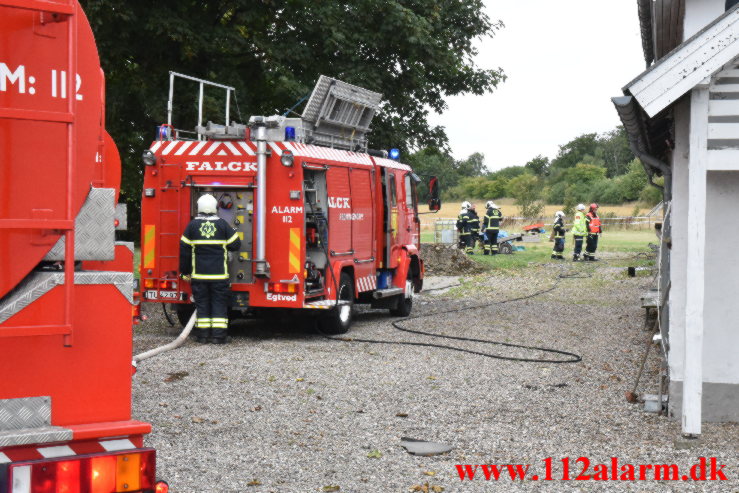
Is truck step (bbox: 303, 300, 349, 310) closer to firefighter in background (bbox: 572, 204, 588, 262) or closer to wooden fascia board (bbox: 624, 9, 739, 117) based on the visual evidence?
wooden fascia board (bbox: 624, 9, 739, 117)

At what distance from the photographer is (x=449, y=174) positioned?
111812mm

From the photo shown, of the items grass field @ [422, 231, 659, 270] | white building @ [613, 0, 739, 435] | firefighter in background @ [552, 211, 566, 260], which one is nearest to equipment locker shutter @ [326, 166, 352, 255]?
white building @ [613, 0, 739, 435]

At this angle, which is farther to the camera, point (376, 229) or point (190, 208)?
point (376, 229)

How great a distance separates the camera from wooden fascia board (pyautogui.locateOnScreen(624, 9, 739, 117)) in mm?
7246

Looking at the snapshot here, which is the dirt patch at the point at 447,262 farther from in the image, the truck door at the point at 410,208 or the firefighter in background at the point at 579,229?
the truck door at the point at 410,208

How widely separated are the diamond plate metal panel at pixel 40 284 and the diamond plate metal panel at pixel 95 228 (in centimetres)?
8

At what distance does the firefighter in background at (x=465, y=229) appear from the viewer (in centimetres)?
3403

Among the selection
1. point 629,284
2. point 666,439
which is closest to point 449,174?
point 629,284

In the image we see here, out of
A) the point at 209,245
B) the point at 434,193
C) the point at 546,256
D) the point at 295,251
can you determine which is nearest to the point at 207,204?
the point at 209,245

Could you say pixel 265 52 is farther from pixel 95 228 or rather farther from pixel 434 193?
pixel 95 228

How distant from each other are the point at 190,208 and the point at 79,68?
9343 millimetres

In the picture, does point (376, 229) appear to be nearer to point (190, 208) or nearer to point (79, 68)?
point (190, 208)

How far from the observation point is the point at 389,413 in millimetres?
8406

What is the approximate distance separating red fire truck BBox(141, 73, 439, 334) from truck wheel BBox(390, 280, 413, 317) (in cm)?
223
